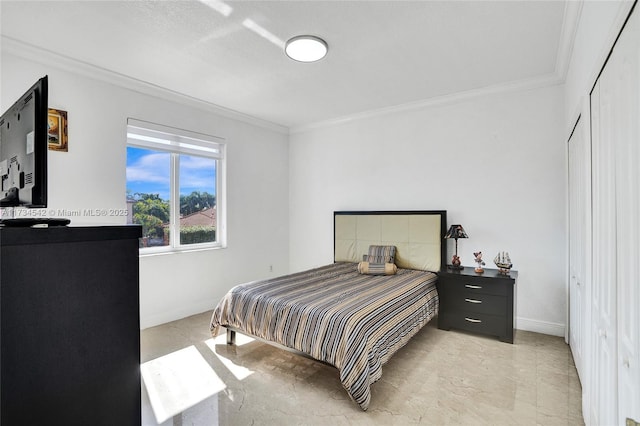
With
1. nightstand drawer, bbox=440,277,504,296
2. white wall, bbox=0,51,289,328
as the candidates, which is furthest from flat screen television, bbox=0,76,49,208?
nightstand drawer, bbox=440,277,504,296

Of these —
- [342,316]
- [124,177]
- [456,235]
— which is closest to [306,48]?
[342,316]

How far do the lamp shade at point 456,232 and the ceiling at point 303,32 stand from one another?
1.57m

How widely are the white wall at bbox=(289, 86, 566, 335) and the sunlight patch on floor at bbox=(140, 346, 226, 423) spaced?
8.73 feet

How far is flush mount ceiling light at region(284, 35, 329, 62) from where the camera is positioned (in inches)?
102

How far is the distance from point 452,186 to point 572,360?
6.66 feet

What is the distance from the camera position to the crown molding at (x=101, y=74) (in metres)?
2.71

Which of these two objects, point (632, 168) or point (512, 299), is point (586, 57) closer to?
point (632, 168)

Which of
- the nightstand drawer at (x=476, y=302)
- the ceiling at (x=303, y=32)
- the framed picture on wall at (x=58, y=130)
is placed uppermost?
the ceiling at (x=303, y=32)

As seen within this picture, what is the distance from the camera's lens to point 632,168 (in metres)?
1.08

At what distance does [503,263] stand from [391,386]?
1.82 m

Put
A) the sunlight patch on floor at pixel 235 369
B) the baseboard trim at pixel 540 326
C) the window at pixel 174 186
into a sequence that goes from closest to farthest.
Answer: the sunlight patch on floor at pixel 235 369, the baseboard trim at pixel 540 326, the window at pixel 174 186

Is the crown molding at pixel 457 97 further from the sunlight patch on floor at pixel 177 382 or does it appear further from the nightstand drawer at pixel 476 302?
the sunlight patch on floor at pixel 177 382

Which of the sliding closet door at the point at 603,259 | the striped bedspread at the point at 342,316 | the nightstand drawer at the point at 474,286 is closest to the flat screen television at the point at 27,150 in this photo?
the striped bedspread at the point at 342,316

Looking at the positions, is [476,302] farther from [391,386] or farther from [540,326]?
[391,386]
